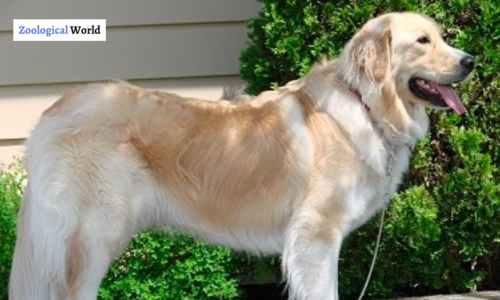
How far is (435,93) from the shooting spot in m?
4.74

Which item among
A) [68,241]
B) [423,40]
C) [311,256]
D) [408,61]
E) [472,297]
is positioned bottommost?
[472,297]

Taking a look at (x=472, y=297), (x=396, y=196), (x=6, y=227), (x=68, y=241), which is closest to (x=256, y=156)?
(x=68, y=241)

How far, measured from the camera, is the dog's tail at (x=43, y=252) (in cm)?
440

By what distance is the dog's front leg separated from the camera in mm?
4648

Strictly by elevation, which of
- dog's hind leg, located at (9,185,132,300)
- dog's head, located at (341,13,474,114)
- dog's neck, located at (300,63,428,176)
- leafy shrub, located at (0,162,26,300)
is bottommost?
leafy shrub, located at (0,162,26,300)

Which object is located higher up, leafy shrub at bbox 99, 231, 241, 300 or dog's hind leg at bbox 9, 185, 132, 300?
dog's hind leg at bbox 9, 185, 132, 300

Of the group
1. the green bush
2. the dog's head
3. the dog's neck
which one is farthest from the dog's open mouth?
the green bush

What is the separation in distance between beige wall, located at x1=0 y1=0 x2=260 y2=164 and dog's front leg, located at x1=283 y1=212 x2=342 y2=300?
1.94m

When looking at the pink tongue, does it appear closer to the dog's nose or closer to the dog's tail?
the dog's nose

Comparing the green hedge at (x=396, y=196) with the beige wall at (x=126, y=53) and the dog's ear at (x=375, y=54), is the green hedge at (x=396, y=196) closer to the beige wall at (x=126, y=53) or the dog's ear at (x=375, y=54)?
the beige wall at (x=126, y=53)

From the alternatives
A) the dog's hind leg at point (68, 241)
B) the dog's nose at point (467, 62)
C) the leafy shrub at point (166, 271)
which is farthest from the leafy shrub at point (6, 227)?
the dog's nose at point (467, 62)

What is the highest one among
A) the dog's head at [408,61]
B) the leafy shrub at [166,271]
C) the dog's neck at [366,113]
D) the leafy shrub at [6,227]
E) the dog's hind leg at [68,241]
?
the dog's head at [408,61]

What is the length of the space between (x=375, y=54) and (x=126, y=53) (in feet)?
7.21

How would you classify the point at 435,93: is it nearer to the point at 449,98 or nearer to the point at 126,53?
the point at 449,98
